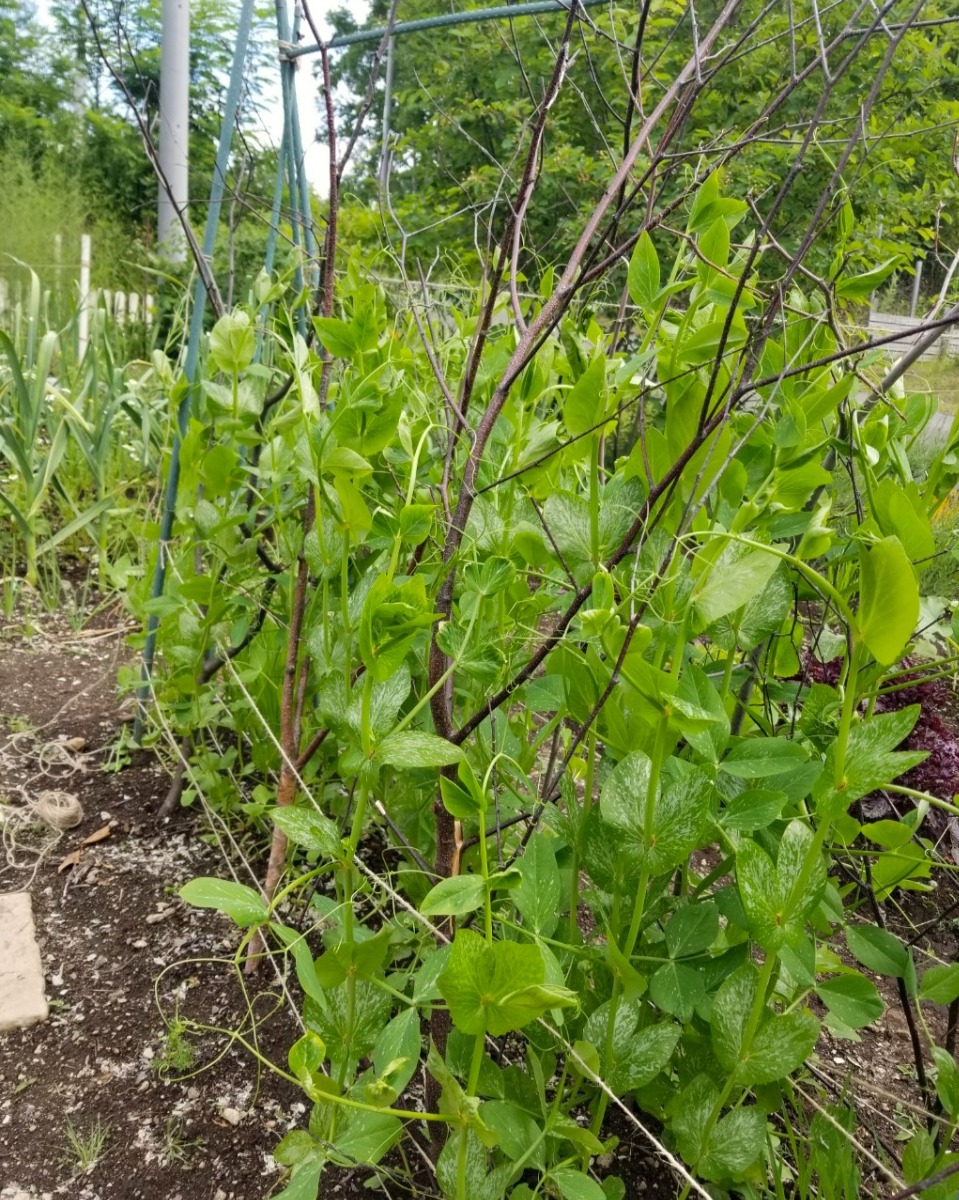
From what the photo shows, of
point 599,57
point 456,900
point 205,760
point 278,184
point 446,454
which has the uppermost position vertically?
point 599,57

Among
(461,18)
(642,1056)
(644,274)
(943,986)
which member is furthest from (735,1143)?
(461,18)

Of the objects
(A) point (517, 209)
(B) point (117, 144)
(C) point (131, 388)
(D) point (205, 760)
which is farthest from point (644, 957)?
(B) point (117, 144)

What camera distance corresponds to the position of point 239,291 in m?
6.82

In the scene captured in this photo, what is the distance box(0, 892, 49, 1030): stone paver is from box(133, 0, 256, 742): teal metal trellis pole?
372 millimetres

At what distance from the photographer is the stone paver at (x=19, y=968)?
112cm

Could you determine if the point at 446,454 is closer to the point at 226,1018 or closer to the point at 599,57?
the point at 226,1018

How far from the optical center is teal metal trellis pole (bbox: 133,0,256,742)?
1358mm

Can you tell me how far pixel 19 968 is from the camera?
1.19 meters

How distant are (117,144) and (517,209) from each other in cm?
991

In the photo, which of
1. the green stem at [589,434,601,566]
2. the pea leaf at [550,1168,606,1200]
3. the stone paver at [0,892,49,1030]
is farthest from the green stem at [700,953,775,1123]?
the stone paver at [0,892,49,1030]

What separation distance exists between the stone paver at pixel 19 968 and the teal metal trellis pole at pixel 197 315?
1.22 feet

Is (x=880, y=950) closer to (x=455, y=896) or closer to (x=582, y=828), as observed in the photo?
(x=582, y=828)

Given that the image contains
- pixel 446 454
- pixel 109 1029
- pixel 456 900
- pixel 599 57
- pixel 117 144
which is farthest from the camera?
pixel 117 144

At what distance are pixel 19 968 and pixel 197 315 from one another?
1010 mm
